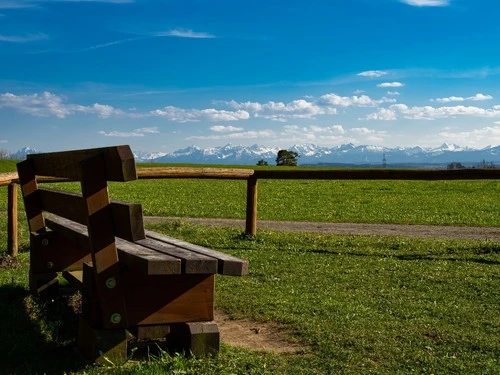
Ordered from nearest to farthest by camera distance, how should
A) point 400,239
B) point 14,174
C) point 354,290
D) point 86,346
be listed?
point 86,346, point 354,290, point 14,174, point 400,239

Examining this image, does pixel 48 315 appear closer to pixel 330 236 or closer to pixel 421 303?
pixel 421 303

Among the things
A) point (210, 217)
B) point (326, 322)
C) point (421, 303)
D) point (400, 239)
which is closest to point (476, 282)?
A: point (421, 303)

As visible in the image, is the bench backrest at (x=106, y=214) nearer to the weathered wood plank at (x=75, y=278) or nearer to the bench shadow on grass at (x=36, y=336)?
the bench shadow on grass at (x=36, y=336)

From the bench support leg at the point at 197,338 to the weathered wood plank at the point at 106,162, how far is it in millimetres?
1249

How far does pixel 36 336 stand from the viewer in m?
5.56

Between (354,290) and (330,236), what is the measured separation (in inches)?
205

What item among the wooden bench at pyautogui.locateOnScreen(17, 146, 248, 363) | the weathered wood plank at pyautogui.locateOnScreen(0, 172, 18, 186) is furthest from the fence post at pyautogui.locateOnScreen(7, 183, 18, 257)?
the wooden bench at pyautogui.locateOnScreen(17, 146, 248, 363)

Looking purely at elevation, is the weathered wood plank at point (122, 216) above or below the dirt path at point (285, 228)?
above

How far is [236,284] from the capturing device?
26.2 ft

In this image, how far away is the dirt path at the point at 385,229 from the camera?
13922 mm

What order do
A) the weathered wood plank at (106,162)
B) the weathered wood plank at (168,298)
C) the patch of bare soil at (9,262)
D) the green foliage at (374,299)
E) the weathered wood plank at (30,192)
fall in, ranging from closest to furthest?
the weathered wood plank at (106,162) → the weathered wood plank at (168,298) → the green foliage at (374,299) → the weathered wood plank at (30,192) → the patch of bare soil at (9,262)

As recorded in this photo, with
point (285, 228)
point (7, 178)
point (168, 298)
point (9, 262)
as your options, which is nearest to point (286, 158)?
point (285, 228)

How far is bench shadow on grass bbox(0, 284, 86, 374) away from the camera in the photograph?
4750 millimetres

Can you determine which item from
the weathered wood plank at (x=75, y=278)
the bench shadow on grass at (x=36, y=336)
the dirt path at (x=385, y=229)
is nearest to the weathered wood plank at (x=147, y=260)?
the bench shadow on grass at (x=36, y=336)
